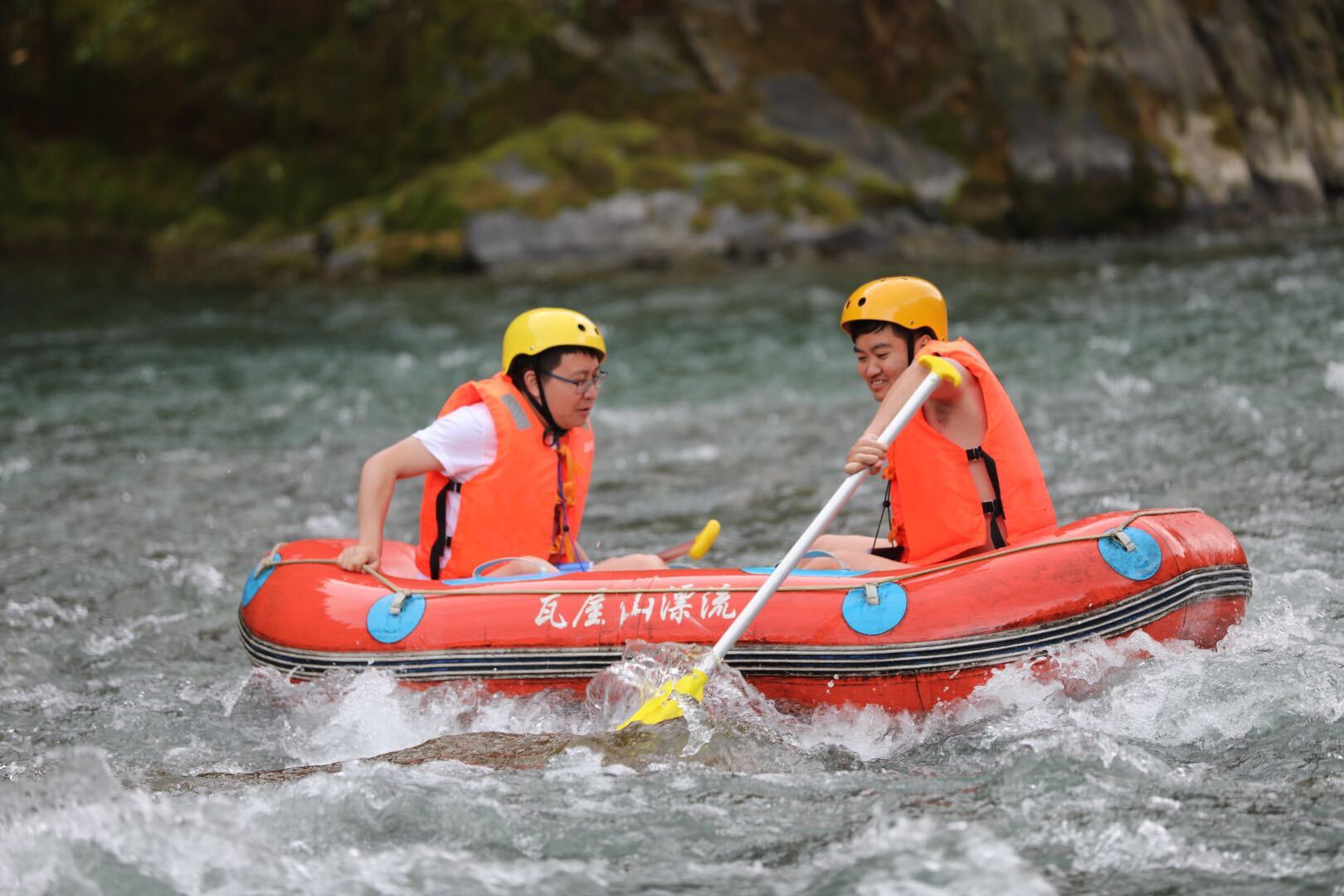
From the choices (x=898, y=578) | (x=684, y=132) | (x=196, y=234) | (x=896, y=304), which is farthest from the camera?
(x=196, y=234)

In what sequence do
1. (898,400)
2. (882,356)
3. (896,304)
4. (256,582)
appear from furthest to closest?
(256,582) < (882,356) < (896,304) < (898,400)

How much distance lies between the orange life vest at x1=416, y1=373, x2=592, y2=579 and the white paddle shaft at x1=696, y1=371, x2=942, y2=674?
45.2 inches

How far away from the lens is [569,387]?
19.0 feet

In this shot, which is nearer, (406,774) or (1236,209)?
(406,774)

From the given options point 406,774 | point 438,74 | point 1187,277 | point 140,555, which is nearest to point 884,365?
point 406,774

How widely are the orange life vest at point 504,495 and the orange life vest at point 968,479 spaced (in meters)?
1.45

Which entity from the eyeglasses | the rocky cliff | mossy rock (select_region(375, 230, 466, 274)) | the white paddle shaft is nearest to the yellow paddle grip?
the white paddle shaft

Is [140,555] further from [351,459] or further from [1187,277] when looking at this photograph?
A: [1187,277]

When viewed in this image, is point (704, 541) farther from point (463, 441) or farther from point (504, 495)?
point (463, 441)

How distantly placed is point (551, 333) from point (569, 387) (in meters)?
0.24

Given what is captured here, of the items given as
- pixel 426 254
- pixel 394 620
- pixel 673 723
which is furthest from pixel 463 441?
pixel 426 254

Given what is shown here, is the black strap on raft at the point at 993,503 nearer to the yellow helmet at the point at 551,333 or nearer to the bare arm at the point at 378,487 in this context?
the yellow helmet at the point at 551,333

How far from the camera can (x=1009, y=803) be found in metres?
4.18

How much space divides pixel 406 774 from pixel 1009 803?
1.83 meters
